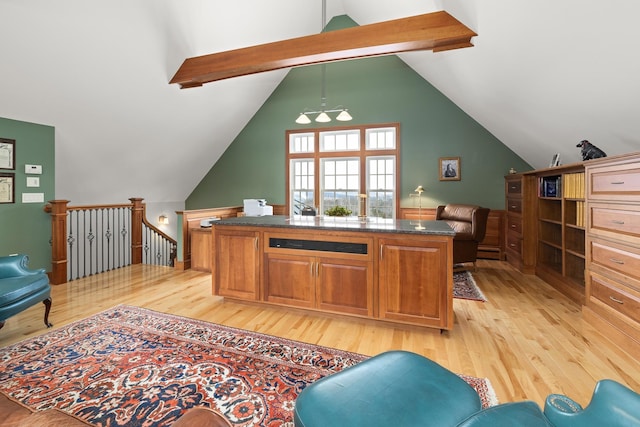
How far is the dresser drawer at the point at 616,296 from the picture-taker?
226cm

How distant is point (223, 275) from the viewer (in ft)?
11.3

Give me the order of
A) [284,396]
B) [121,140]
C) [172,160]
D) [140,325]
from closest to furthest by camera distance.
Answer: [284,396]
[140,325]
[121,140]
[172,160]

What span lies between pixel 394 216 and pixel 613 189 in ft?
12.9

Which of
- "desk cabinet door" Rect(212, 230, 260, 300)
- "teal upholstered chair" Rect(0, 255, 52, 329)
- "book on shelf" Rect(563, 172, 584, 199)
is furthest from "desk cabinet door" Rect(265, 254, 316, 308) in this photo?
"book on shelf" Rect(563, 172, 584, 199)

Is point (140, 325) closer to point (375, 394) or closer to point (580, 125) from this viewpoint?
point (375, 394)

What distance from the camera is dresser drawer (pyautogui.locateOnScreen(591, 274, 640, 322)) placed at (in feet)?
7.40

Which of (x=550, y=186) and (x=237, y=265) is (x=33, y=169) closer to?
(x=237, y=265)

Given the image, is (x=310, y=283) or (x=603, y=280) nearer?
(x=603, y=280)

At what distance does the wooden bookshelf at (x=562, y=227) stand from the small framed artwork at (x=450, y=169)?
4.94 feet

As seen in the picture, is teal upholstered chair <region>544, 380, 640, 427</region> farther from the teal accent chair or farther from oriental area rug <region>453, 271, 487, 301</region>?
oriental area rug <region>453, 271, 487, 301</region>

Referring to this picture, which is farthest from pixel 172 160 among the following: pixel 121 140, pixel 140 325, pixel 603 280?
pixel 603 280

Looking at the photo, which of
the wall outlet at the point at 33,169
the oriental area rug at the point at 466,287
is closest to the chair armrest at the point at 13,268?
the wall outlet at the point at 33,169

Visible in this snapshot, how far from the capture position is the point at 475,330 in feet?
9.09

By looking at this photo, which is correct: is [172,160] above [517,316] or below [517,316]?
above
